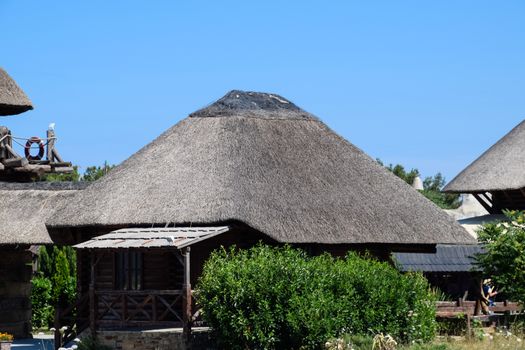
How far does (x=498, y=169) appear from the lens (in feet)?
147

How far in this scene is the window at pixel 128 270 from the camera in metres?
28.2

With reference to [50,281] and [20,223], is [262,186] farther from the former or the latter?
[50,281]

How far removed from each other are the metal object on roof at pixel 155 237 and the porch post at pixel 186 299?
0.36 metres

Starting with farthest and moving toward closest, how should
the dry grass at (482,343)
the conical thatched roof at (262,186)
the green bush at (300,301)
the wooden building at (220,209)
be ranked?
the conical thatched roof at (262,186) → the wooden building at (220,209) → the green bush at (300,301) → the dry grass at (482,343)

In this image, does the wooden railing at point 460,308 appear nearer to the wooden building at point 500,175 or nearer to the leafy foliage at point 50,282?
the wooden building at point 500,175

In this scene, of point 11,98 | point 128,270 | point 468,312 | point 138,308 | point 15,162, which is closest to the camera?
point 138,308

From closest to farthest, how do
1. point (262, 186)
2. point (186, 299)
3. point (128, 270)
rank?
1. point (186, 299)
2. point (262, 186)
3. point (128, 270)

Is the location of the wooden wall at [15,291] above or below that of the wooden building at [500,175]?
below

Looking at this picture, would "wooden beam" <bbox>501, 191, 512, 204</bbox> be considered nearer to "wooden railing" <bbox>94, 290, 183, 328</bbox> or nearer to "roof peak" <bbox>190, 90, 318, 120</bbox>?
"roof peak" <bbox>190, 90, 318, 120</bbox>

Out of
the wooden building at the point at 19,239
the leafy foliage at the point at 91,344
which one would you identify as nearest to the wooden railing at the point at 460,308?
the leafy foliage at the point at 91,344

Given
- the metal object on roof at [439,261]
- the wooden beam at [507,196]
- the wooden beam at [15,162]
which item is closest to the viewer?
the metal object on roof at [439,261]

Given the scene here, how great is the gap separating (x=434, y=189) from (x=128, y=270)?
4450 cm

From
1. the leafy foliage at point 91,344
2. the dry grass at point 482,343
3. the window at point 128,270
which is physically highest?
the window at point 128,270

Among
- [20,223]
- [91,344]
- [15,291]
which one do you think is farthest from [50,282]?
[91,344]
